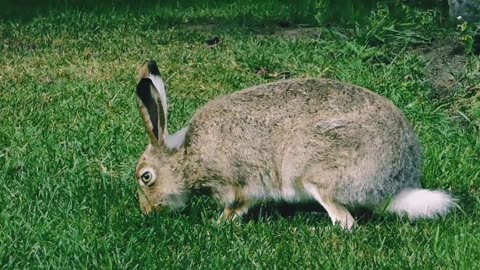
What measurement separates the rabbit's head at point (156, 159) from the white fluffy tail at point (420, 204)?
1.07 m

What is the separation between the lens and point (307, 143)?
4754 mm

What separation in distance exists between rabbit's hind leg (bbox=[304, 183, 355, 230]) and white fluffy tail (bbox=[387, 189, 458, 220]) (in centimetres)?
22

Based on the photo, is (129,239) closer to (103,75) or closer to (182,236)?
(182,236)

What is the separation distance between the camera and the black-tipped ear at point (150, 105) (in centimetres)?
486

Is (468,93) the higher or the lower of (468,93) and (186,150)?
the lower

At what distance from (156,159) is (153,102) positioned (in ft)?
1.01

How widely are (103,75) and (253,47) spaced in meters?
1.48

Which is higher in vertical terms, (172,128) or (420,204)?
(420,204)

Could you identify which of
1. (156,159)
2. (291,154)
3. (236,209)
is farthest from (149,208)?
(291,154)

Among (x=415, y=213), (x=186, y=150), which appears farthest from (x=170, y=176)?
(x=415, y=213)

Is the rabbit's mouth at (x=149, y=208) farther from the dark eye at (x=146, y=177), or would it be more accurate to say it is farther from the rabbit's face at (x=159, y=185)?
the dark eye at (x=146, y=177)

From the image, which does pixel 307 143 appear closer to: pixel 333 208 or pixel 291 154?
pixel 291 154

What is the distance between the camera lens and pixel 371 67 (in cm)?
788

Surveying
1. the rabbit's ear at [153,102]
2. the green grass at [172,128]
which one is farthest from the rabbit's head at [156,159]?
the green grass at [172,128]
